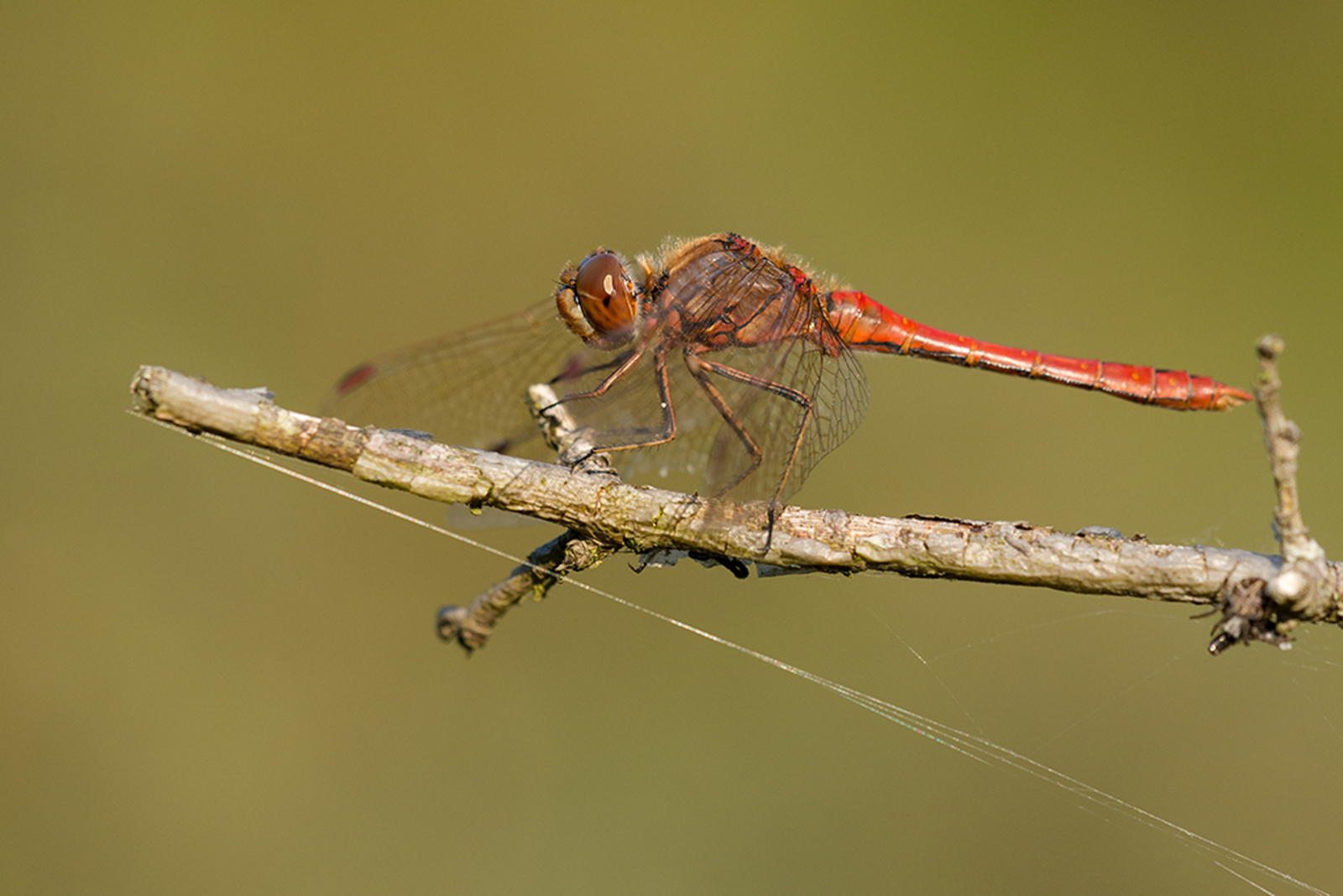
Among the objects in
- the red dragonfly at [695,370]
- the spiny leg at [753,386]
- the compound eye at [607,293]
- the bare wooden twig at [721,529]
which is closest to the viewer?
the bare wooden twig at [721,529]

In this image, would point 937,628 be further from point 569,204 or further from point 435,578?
point 569,204

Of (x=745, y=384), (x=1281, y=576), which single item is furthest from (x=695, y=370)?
(x=1281, y=576)

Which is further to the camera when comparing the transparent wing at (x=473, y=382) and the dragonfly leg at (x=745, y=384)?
the transparent wing at (x=473, y=382)

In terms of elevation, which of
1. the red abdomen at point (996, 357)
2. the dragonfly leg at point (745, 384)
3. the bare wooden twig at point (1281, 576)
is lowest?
the bare wooden twig at point (1281, 576)

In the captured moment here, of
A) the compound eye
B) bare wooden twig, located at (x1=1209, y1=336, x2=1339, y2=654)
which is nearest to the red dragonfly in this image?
the compound eye

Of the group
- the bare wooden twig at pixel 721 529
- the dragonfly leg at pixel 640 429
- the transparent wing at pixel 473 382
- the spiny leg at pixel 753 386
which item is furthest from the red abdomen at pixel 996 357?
the bare wooden twig at pixel 721 529

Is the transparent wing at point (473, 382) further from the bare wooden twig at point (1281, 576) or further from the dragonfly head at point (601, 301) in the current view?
the bare wooden twig at point (1281, 576)

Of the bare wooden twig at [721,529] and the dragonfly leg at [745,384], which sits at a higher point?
the dragonfly leg at [745,384]

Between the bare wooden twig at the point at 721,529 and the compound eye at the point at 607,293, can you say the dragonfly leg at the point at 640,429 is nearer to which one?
the compound eye at the point at 607,293

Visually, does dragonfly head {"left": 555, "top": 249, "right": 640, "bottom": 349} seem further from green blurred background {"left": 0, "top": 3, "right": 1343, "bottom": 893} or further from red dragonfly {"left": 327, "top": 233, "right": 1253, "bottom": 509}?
green blurred background {"left": 0, "top": 3, "right": 1343, "bottom": 893}

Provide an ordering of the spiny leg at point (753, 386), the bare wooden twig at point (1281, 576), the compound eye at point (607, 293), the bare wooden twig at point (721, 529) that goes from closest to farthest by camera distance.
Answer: the bare wooden twig at point (1281, 576)
the bare wooden twig at point (721, 529)
the spiny leg at point (753, 386)
the compound eye at point (607, 293)
